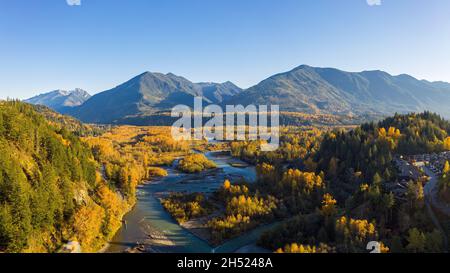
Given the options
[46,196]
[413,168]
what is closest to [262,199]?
[413,168]

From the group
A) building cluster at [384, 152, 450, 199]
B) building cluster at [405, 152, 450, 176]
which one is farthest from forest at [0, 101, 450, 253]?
building cluster at [405, 152, 450, 176]

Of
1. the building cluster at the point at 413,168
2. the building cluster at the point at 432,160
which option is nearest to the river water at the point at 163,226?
the building cluster at the point at 413,168

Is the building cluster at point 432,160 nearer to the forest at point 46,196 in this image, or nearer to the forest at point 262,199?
the forest at point 262,199

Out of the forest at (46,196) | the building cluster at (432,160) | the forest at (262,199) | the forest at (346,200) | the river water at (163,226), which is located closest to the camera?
the forest at (46,196)

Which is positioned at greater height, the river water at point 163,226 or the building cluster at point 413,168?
the building cluster at point 413,168

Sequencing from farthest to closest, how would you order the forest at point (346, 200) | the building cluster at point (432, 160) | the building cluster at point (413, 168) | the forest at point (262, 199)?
the building cluster at point (432, 160)
the building cluster at point (413, 168)
the forest at point (346, 200)
the forest at point (262, 199)

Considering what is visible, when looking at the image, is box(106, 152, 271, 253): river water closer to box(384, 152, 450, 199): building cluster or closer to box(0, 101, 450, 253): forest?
box(0, 101, 450, 253): forest

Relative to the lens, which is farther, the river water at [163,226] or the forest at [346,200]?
the river water at [163,226]

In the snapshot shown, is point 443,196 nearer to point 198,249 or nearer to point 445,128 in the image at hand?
point 198,249
